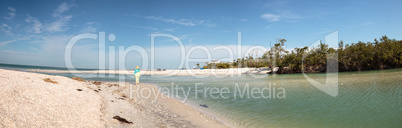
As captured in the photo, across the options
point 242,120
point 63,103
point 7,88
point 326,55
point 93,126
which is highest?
point 326,55

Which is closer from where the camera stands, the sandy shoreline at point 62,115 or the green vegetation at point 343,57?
the sandy shoreline at point 62,115

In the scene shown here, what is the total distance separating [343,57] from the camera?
42.9 metres

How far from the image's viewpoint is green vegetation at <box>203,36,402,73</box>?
133ft

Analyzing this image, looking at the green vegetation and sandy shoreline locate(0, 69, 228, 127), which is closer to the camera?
sandy shoreline locate(0, 69, 228, 127)

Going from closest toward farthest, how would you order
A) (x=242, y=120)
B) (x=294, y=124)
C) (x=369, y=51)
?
(x=294, y=124) → (x=242, y=120) → (x=369, y=51)

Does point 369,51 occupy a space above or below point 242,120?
above

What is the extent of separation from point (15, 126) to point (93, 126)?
5.14ft

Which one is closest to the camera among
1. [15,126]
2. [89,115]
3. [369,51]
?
[15,126]

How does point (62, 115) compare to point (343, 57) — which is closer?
point (62, 115)

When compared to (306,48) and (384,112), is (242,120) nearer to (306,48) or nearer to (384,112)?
(384,112)

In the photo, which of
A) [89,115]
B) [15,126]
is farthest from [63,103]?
[15,126]

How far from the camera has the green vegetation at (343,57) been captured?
4044 centimetres

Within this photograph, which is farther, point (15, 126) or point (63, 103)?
point (63, 103)

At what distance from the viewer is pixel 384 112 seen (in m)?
7.46
